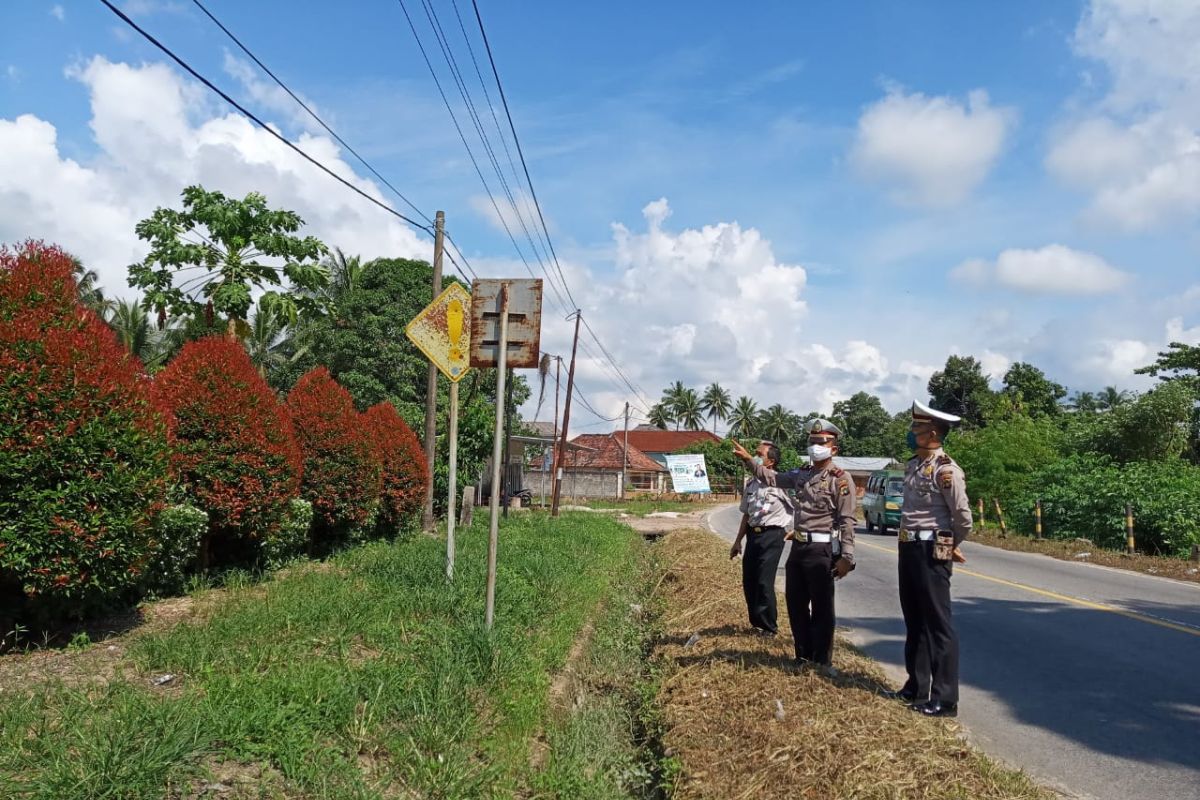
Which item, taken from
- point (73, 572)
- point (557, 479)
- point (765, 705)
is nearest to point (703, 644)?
point (765, 705)

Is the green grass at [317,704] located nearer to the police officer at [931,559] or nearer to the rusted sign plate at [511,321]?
the rusted sign plate at [511,321]

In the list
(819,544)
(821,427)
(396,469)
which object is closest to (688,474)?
(396,469)

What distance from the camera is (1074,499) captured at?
20422mm

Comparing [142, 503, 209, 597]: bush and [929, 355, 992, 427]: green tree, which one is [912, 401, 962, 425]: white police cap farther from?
[929, 355, 992, 427]: green tree

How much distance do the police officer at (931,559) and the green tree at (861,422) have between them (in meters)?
84.1

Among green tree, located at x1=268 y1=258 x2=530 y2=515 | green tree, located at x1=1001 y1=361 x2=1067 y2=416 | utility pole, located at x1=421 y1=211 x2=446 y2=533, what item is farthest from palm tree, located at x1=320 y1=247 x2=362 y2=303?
green tree, located at x1=1001 y1=361 x2=1067 y2=416

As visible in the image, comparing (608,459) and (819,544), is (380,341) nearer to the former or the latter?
(819,544)

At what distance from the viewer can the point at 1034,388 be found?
55.8 meters

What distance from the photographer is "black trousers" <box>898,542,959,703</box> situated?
4.73 metres

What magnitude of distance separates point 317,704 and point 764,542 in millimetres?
3717

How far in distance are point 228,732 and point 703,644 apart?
143 inches

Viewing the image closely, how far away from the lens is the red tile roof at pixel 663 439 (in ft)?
271

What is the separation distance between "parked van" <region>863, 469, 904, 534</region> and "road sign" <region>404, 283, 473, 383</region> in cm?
1871

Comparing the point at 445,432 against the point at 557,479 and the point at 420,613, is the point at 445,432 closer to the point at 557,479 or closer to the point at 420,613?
the point at 557,479
